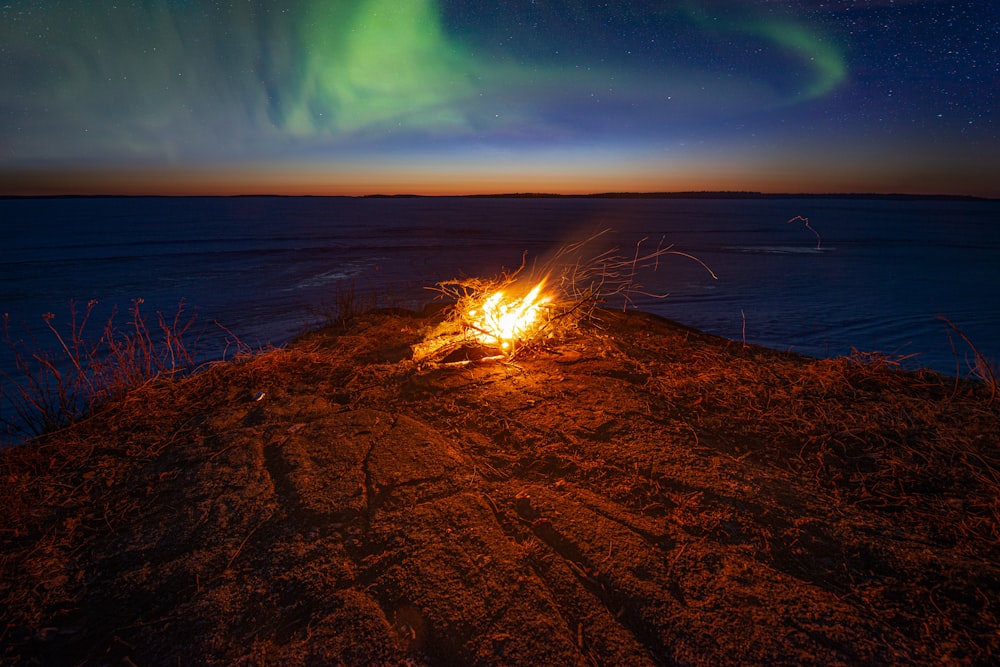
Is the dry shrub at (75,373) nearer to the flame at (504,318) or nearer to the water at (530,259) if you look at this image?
the water at (530,259)

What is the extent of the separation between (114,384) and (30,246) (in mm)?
31730

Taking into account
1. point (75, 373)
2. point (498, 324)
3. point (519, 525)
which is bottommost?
point (75, 373)

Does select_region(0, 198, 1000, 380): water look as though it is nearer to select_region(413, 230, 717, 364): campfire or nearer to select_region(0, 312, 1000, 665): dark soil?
select_region(0, 312, 1000, 665): dark soil

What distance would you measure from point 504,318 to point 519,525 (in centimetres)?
293

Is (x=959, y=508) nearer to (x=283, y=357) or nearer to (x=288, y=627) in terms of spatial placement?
(x=288, y=627)

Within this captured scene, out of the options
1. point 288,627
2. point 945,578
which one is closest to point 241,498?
point 288,627

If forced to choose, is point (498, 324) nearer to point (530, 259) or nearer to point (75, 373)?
point (75, 373)

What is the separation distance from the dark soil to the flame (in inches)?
40.3

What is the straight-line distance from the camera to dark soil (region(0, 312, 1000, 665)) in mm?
1843

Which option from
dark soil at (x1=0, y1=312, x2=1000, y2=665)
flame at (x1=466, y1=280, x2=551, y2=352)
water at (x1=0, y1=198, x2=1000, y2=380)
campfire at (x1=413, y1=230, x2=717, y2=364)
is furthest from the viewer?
water at (x1=0, y1=198, x2=1000, y2=380)

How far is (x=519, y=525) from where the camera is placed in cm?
247

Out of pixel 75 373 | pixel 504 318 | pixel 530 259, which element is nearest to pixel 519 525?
pixel 504 318

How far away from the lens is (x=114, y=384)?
397 cm

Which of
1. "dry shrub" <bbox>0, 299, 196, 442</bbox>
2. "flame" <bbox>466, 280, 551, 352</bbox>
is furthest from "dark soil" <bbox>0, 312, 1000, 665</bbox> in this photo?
"flame" <bbox>466, 280, 551, 352</bbox>
